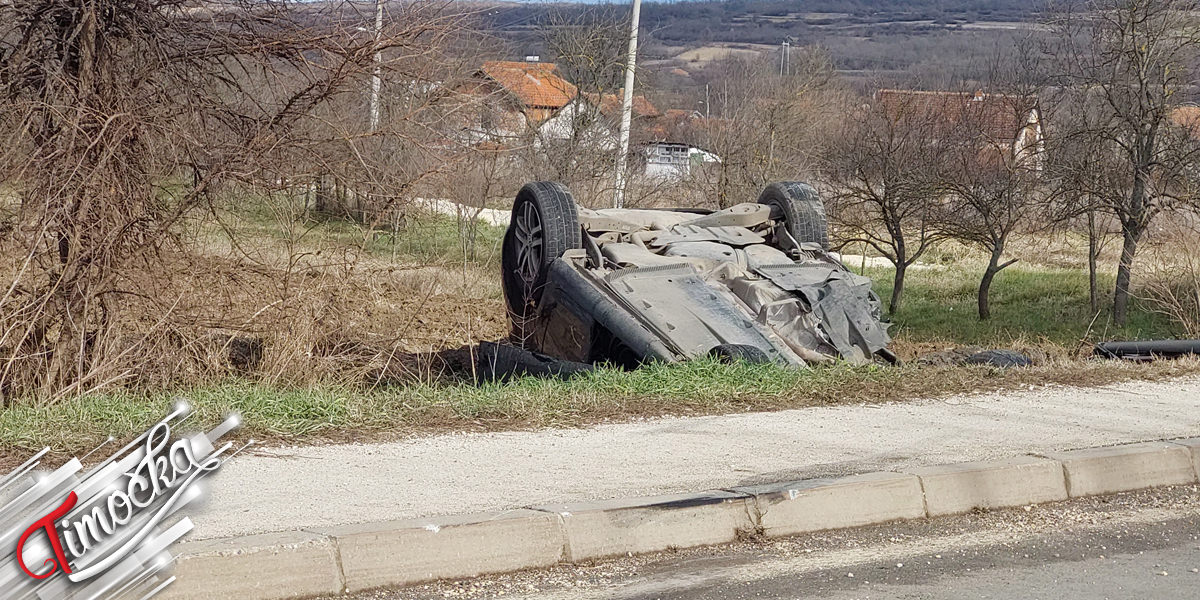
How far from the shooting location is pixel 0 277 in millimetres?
9125

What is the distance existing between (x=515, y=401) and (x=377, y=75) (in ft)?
10.7

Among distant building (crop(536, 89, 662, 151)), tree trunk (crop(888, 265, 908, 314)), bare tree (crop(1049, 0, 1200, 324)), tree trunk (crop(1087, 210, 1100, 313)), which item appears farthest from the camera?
distant building (crop(536, 89, 662, 151))

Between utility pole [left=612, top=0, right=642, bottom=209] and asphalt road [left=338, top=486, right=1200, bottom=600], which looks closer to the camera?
asphalt road [left=338, top=486, right=1200, bottom=600]

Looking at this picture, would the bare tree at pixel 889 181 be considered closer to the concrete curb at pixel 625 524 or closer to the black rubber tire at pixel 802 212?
the black rubber tire at pixel 802 212

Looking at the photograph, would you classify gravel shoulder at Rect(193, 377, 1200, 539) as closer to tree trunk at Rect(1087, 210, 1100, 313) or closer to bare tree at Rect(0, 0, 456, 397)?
bare tree at Rect(0, 0, 456, 397)

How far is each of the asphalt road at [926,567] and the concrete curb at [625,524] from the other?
0.08 m

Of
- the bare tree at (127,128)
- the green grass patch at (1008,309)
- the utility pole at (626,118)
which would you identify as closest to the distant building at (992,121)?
the green grass patch at (1008,309)

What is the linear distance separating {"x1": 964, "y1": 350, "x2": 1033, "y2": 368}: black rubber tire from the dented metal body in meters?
0.84

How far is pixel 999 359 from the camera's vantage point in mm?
10484

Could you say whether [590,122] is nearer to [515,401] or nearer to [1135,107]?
[1135,107]

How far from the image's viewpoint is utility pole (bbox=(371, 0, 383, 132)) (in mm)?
9633

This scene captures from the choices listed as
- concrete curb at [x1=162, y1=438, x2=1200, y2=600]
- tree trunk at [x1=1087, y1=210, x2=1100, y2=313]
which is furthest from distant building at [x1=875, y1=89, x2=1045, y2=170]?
concrete curb at [x1=162, y1=438, x2=1200, y2=600]

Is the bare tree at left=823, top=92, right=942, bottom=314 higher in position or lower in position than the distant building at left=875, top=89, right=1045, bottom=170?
lower

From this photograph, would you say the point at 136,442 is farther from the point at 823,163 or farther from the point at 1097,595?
the point at 823,163
